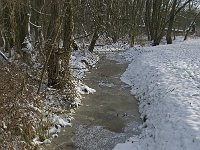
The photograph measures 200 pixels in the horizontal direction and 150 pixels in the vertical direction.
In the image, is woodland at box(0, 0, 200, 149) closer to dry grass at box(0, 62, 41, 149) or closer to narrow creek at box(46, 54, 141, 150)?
dry grass at box(0, 62, 41, 149)

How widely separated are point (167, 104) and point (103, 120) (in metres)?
2.00

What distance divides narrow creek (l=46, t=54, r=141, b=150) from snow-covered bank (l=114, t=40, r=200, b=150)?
370mm

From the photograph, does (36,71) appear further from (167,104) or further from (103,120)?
(167,104)

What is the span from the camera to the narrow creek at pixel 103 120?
8.55 meters

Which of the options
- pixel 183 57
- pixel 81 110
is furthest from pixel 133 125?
pixel 183 57

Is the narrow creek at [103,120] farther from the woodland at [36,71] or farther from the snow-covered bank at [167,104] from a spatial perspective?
the woodland at [36,71]

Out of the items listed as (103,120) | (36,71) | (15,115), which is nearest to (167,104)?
(103,120)

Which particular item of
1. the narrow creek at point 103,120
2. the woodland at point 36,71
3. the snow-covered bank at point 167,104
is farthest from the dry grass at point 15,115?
the snow-covered bank at point 167,104

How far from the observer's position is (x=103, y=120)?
33.3ft

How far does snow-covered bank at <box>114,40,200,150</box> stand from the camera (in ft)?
23.2

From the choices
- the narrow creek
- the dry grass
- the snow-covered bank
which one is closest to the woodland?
the dry grass

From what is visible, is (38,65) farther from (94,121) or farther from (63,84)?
(94,121)

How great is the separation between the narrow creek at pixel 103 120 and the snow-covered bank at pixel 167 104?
1.21ft

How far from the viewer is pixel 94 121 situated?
1007 cm
